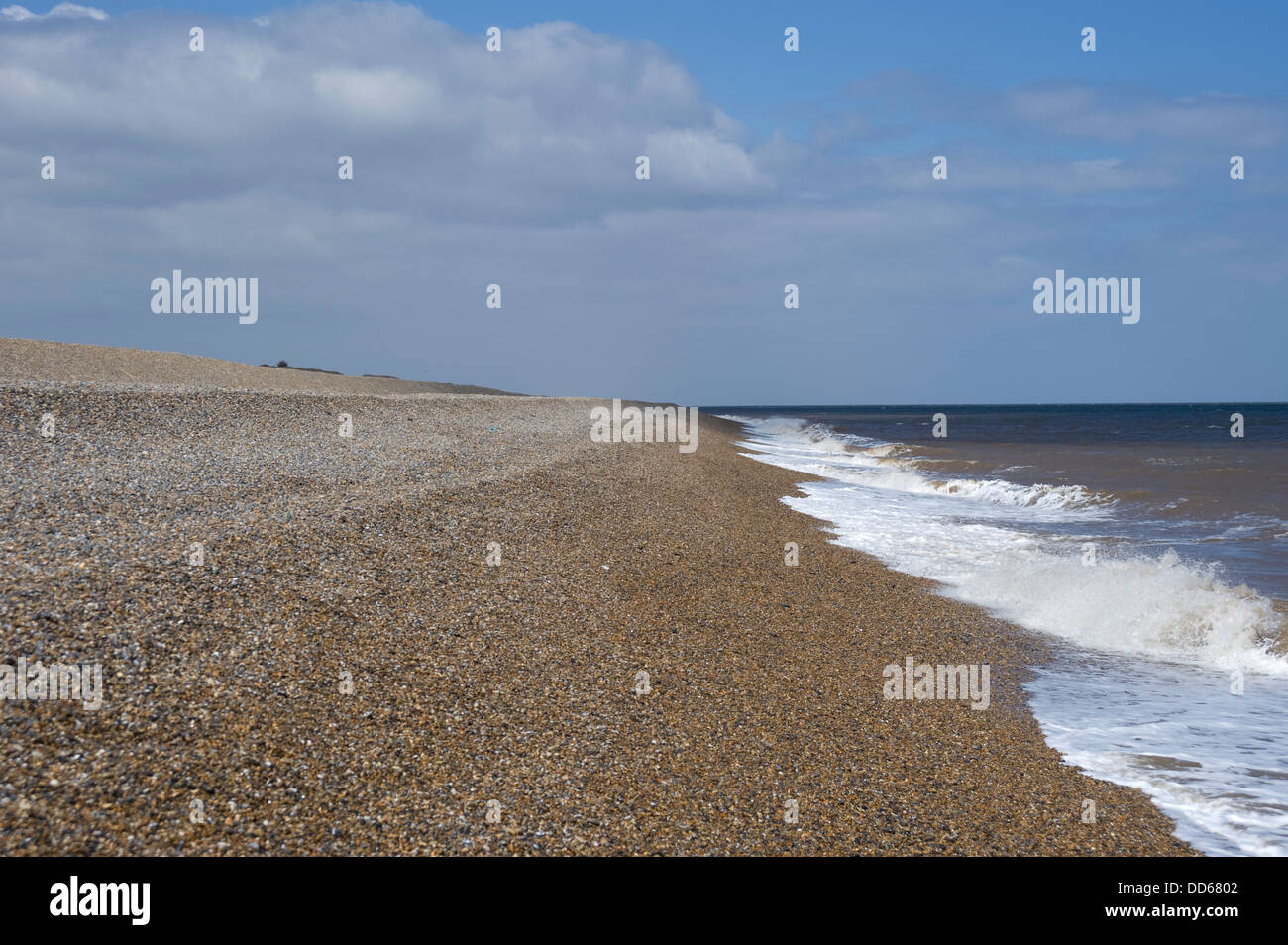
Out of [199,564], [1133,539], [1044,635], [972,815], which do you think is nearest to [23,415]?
[199,564]

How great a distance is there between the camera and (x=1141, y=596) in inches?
430

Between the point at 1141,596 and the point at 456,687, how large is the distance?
9.53m

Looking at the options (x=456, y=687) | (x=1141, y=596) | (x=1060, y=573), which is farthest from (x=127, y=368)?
(x=1141, y=596)

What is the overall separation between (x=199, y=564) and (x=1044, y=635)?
9.35 m

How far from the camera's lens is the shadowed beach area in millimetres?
4320

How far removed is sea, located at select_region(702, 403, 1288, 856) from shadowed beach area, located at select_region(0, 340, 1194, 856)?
563mm

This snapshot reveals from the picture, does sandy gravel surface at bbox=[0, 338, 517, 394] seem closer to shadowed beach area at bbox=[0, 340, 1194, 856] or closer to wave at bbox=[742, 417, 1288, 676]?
shadowed beach area at bbox=[0, 340, 1194, 856]

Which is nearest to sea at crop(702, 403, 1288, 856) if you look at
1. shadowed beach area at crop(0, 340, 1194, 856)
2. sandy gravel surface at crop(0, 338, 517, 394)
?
shadowed beach area at crop(0, 340, 1194, 856)

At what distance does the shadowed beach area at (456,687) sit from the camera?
4320mm

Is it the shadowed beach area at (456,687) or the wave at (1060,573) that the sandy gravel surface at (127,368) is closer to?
the shadowed beach area at (456,687)

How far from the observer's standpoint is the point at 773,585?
1066 cm

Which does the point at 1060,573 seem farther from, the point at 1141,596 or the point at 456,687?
the point at 456,687
